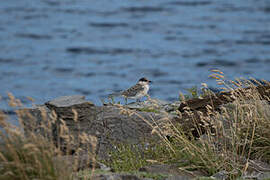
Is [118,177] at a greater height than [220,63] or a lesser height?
greater

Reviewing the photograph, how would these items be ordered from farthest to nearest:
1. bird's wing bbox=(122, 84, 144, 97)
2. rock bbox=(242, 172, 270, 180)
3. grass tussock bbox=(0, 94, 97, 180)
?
bird's wing bbox=(122, 84, 144, 97), rock bbox=(242, 172, 270, 180), grass tussock bbox=(0, 94, 97, 180)

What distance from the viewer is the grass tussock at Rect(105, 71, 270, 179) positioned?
9.59m

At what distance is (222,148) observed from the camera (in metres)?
9.75

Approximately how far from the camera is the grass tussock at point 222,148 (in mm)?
9586

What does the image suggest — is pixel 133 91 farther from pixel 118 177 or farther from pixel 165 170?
pixel 118 177

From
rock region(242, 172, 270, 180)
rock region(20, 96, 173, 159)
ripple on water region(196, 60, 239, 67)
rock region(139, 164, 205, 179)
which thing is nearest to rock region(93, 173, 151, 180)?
rock region(139, 164, 205, 179)

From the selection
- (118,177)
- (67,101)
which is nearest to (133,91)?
(67,101)

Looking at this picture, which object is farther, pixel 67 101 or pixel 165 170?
pixel 67 101

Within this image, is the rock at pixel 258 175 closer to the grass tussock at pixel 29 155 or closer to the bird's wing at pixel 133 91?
the grass tussock at pixel 29 155

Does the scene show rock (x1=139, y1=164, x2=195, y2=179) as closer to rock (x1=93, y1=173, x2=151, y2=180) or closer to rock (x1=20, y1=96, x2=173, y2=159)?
rock (x1=93, y1=173, x2=151, y2=180)

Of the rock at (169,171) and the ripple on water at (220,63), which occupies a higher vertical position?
the rock at (169,171)

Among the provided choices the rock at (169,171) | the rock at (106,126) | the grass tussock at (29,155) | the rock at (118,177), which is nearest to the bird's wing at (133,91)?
the rock at (106,126)

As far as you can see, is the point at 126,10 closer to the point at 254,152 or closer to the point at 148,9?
the point at 148,9

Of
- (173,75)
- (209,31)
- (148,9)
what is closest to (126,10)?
(148,9)
